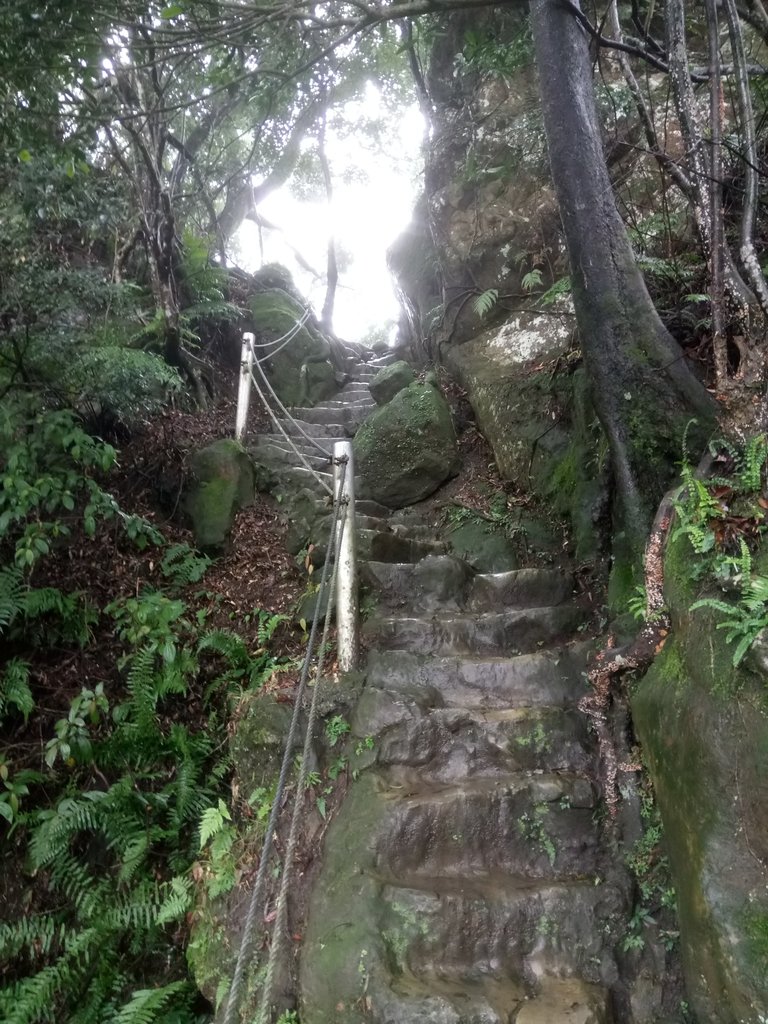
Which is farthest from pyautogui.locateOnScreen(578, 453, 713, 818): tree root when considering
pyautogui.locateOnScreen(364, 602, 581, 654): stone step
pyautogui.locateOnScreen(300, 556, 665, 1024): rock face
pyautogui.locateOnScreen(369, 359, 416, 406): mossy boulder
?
pyautogui.locateOnScreen(369, 359, 416, 406): mossy boulder

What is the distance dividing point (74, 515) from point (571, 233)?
4423 mm

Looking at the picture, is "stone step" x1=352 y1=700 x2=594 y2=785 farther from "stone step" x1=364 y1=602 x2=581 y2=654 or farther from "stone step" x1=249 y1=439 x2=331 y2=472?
"stone step" x1=249 y1=439 x2=331 y2=472

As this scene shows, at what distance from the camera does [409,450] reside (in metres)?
7.14

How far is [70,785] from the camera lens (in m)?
4.13

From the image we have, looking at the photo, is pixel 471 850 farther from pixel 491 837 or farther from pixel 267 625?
pixel 267 625

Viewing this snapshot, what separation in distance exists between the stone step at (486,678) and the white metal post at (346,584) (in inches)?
6.9

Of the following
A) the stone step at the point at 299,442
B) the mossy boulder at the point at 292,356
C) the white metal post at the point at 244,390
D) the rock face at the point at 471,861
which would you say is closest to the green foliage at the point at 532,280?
the stone step at the point at 299,442

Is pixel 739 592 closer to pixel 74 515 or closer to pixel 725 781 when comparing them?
pixel 725 781

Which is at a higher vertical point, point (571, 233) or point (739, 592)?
point (571, 233)

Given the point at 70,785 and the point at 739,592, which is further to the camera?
the point at 70,785

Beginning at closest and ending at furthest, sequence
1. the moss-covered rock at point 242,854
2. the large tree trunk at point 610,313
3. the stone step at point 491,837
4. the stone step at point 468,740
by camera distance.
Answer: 1. the stone step at point 491,837
2. the moss-covered rock at point 242,854
3. the stone step at point 468,740
4. the large tree trunk at point 610,313

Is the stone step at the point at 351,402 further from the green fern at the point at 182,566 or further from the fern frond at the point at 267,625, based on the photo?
the fern frond at the point at 267,625

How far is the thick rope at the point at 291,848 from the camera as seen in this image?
1.97m

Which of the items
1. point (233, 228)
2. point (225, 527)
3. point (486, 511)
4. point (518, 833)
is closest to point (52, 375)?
point (225, 527)
